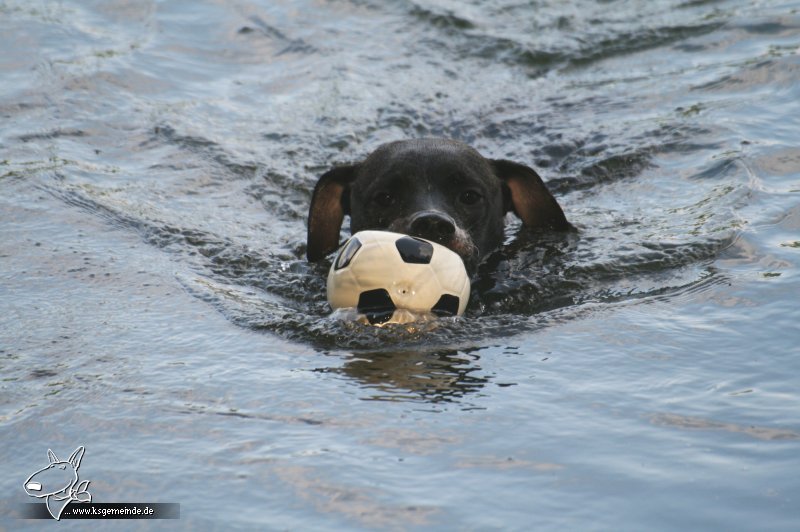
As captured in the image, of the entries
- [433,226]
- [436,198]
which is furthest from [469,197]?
[433,226]

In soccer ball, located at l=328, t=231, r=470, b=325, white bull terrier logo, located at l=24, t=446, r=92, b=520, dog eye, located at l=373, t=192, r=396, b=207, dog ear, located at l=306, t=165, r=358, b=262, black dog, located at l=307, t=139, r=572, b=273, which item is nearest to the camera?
white bull terrier logo, located at l=24, t=446, r=92, b=520

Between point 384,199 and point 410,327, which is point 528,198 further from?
point 410,327

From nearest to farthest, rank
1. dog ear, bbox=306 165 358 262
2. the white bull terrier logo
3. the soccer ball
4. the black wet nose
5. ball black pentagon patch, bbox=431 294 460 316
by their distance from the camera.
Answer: the white bull terrier logo, the soccer ball, ball black pentagon patch, bbox=431 294 460 316, the black wet nose, dog ear, bbox=306 165 358 262

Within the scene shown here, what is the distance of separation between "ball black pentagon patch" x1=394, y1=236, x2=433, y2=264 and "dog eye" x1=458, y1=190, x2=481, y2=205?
4.18ft

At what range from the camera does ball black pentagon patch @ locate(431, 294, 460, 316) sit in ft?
17.5

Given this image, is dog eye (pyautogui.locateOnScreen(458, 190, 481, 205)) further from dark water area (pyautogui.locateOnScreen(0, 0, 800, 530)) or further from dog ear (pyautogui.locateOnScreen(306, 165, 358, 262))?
dog ear (pyautogui.locateOnScreen(306, 165, 358, 262))

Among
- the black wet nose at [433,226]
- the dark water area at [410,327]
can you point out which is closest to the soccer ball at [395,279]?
the dark water area at [410,327]

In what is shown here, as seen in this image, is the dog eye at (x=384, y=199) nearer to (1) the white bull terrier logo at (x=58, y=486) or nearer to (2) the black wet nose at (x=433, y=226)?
(2) the black wet nose at (x=433, y=226)

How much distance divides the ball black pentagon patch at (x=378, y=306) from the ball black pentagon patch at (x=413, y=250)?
19 cm

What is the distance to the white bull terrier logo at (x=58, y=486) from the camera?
373 centimetres

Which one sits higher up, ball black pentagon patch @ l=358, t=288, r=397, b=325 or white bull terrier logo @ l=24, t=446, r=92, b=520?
ball black pentagon patch @ l=358, t=288, r=397, b=325

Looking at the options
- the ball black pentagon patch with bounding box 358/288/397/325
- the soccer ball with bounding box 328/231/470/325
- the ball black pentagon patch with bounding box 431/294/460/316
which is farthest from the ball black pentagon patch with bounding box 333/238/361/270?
the ball black pentagon patch with bounding box 431/294/460/316

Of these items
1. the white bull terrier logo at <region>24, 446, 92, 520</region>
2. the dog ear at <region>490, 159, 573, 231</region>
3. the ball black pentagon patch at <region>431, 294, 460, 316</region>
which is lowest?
the white bull terrier logo at <region>24, 446, 92, 520</region>

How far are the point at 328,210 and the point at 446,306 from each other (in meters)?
1.84
